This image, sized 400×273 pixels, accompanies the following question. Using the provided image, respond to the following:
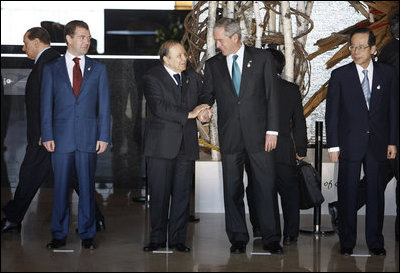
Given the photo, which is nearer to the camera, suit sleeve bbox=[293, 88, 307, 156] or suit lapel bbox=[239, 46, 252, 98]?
suit lapel bbox=[239, 46, 252, 98]

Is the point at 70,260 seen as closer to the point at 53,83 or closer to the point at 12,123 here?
the point at 53,83

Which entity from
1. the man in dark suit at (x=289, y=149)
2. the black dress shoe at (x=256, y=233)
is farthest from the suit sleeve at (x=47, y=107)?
the black dress shoe at (x=256, y=233)

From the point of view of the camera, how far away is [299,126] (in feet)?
20.0

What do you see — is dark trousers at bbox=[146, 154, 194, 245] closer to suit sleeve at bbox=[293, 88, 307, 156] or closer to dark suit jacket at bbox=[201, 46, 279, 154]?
dark suit jacket at bbox=[201, 46, 279, 154]

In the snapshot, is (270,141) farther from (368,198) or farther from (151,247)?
(151,247)

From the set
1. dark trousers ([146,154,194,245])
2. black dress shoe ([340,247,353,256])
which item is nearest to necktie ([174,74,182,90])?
dark trousers ([146,154,194,245])

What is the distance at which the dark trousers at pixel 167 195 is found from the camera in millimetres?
5719

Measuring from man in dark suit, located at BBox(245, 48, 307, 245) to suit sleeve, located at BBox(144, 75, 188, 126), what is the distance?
84 cm

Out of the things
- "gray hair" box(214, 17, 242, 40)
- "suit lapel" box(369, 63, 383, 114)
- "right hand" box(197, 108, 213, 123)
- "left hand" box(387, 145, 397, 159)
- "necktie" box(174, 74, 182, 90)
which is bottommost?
"left hand" box(387, 145, 397, 159)

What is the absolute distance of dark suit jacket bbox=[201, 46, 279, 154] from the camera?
557cm

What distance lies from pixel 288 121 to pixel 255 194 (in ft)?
2.27

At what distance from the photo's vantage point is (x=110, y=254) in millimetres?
5590

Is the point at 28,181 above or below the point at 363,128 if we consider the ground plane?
below

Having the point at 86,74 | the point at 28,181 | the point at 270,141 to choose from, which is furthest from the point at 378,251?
the point at 28,181
